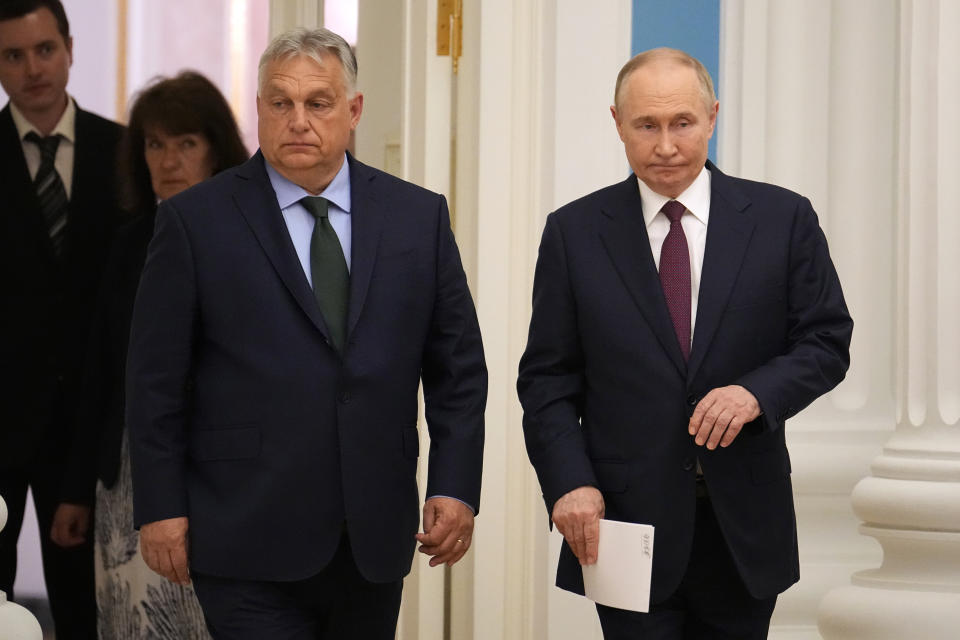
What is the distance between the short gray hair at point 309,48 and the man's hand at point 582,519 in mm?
901

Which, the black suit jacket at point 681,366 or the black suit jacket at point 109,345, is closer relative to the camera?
the black suit jacket at point 681,366

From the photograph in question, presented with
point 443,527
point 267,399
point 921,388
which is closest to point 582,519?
point 443,527

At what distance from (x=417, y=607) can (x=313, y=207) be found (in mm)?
2161

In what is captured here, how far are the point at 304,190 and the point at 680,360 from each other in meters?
0.80

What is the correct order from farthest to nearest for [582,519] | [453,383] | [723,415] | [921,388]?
[921,388] < [453,383] < [582,519] < [723,415]

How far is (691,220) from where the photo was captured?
9.20 feet

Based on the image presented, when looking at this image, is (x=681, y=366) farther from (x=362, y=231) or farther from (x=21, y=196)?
(x=21, y=196)

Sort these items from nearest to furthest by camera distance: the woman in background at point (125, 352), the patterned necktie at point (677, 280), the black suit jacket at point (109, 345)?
1. the patterned necktie at point (677, 280)
2. the woman in background at point (125, 352)
3. the black suit jacket at point (109, 345)

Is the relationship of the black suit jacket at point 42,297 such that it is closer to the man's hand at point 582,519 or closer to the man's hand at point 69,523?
the man's hand at point 69,523

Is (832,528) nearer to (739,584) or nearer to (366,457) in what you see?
(739,584)

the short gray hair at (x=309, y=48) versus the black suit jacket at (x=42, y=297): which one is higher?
the short gray hair at (x=309, y=48)

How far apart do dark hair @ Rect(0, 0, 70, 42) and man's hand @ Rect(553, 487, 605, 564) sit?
149 inches

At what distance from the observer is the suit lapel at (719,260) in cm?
269

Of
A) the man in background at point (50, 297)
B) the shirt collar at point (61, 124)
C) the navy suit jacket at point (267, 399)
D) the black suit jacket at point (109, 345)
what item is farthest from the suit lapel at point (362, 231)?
the shirt collar at point (61, 124)
